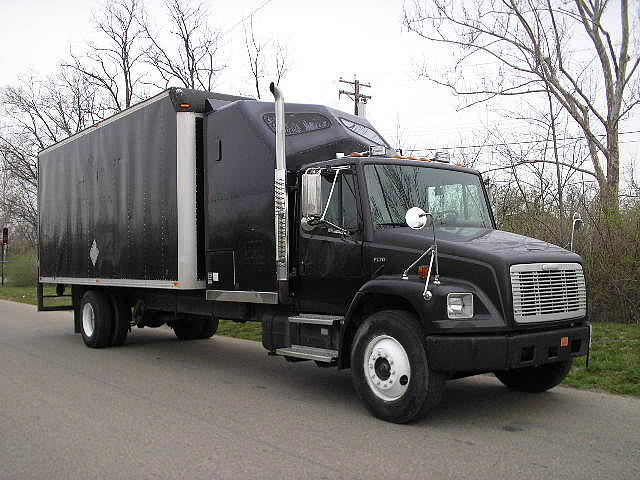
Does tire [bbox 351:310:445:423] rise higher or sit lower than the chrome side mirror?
lower

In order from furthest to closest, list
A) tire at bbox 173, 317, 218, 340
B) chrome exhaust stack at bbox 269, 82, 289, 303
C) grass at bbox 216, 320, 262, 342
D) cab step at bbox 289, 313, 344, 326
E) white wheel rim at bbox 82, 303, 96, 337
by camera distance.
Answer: grass at bbox 216, 320, 262, 342, tire at bbox 173, 317, 218, 340, white wheel rim at bbox 82, 303, 96, 337, chrome exhaust stack at bbox 269, 82, 289, 303, cab step at bbox 289, 313, 344, 326

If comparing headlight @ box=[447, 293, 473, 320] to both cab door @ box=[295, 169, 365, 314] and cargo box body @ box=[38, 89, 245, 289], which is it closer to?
cab door @ box=[295, 169, 365, 314]

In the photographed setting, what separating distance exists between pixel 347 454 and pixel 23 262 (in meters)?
32.9

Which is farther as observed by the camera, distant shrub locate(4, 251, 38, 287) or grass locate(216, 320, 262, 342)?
distant shrub locate(4, 251, 38, 287)

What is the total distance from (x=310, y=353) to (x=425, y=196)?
2005 mm

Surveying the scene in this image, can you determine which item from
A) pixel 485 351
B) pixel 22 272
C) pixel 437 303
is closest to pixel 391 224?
pixel 437 303

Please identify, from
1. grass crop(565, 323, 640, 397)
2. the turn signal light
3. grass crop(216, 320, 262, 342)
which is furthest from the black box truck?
grass crop(216, 320, 262, 342)

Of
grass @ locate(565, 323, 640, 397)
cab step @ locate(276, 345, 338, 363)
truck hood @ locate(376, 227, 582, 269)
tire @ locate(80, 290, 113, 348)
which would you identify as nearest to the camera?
truck hood @ locate(376, 227, 582, 269)

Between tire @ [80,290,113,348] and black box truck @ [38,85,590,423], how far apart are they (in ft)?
0.13

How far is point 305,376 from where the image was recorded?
8.23 m

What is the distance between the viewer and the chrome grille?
5504mm

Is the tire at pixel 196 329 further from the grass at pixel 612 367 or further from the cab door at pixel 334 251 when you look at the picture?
the grass at pixel 612 367

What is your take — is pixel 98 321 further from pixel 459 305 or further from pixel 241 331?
pixel 459 305

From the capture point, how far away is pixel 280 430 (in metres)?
5.63
